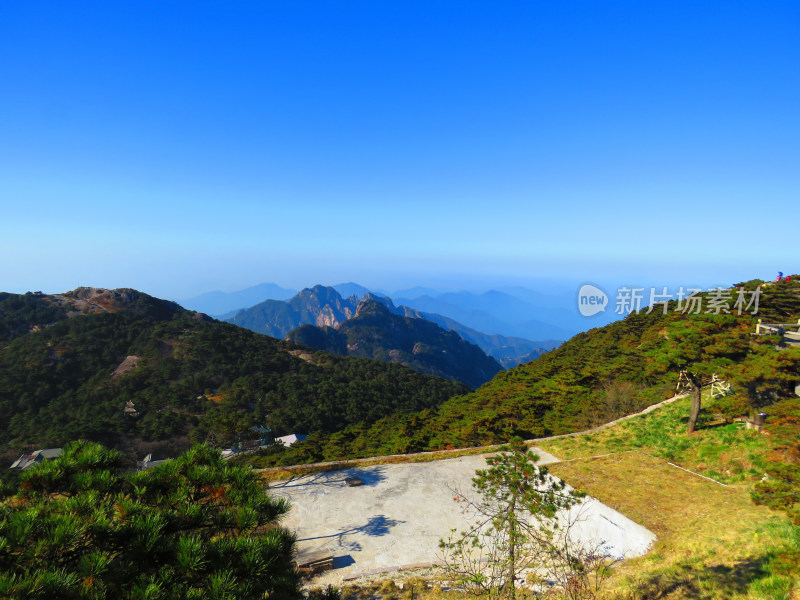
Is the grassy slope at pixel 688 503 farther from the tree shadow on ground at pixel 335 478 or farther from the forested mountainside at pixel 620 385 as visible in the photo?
the tree shadow on ground at pixel 335 478

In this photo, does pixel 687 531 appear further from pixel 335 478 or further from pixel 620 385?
pixel 620 385

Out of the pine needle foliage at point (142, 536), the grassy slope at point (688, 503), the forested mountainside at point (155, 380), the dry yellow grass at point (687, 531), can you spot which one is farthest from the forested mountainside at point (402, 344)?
the pine needle foliage at point (142, 536)

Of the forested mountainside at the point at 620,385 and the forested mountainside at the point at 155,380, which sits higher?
the forested mountainside at the point at 620,385

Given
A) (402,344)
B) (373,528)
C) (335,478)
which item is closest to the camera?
(373,528)

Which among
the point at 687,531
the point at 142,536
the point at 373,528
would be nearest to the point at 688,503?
the point at 687,531

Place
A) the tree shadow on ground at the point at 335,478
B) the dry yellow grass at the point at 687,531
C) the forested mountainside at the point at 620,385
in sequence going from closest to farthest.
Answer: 1. the dry yellow grass at the point at 687,531
2. the tree shadow on ground at the point at 335,478
3. the forested mountainside at the point at 620,385

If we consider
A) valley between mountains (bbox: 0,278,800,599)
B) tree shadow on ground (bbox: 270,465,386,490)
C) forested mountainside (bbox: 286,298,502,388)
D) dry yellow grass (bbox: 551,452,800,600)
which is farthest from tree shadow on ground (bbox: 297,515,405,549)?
forested mountainside (bbox: 286,298,502,388)
